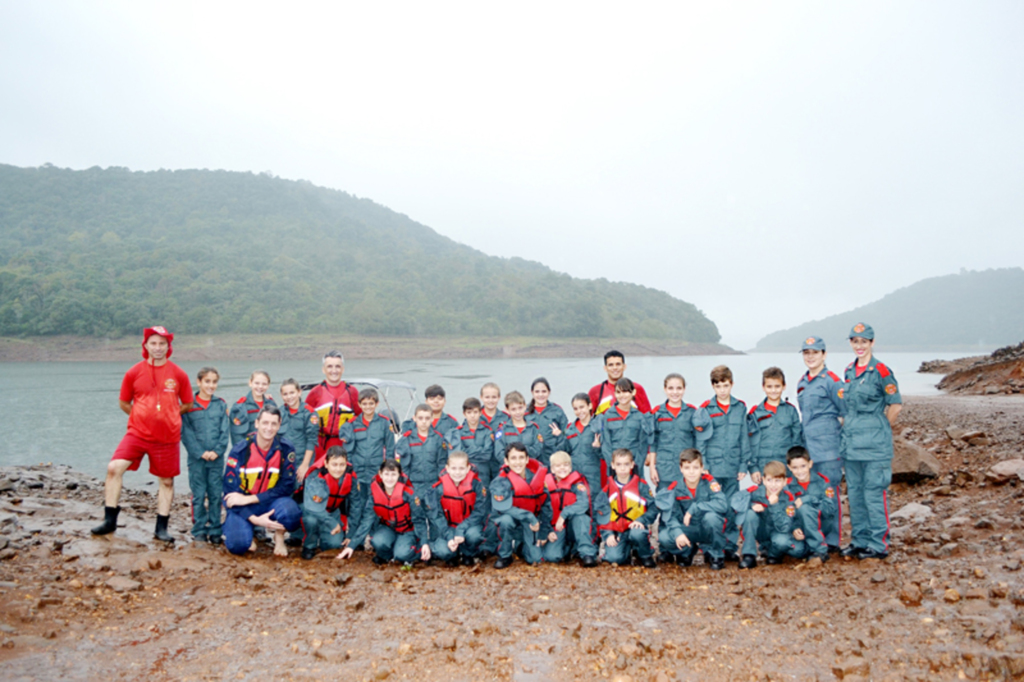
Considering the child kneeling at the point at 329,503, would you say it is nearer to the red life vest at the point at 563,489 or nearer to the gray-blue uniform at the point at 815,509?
the red life vest at the point at 563,489

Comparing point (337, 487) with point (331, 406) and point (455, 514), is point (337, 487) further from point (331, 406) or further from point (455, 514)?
point (455, 514)

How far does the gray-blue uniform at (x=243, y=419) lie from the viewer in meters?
5.73

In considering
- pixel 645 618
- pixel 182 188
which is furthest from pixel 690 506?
pixel 182 188

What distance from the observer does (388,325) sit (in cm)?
8612

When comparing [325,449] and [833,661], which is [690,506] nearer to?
[833,661]

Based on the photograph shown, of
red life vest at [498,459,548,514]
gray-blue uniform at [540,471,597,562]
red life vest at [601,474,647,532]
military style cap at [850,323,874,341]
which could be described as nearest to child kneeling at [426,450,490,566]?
red life vest at [498,459,548,514]

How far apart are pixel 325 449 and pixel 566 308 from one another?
97.7 m

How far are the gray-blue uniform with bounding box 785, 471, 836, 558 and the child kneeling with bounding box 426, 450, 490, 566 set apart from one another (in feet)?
8.69

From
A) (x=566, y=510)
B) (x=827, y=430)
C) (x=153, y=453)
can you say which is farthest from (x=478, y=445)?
(x=827, y=430)

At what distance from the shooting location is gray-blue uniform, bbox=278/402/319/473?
577 centimetres

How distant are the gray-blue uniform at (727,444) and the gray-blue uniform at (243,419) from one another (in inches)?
163

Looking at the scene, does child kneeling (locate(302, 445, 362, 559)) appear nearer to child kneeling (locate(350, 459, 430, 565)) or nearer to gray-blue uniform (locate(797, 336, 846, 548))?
child kneeling (locate(350, 459, 430, 565))

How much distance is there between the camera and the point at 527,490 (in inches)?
204

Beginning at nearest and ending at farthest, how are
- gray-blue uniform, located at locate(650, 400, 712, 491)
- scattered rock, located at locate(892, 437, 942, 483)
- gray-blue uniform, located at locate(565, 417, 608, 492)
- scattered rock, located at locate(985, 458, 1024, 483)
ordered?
1. gray-blue uniform, located at locate(650, 400, 712, 491)
2. gray-blue uniform, located at locate(565, 417, 608, 492)
3. scattered rock, located at locate(985, 458, 1024, 483)
4. scattered rock, located at locate(892, 437, 942, 483)
